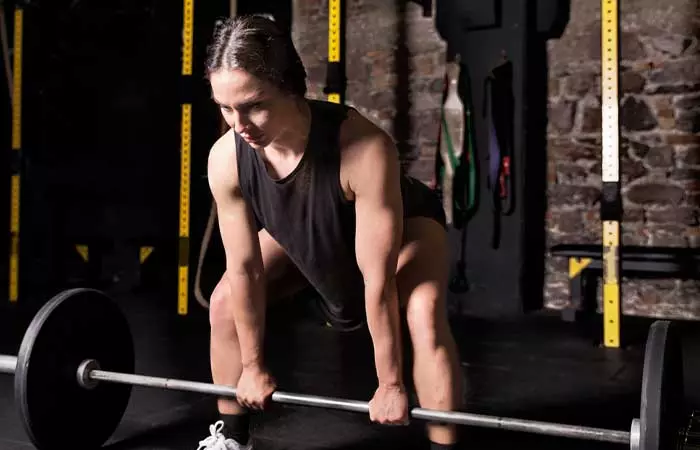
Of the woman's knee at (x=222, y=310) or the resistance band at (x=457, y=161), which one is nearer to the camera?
the woman's knee at (x=222, y=310)

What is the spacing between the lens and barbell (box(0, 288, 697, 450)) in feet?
4.61

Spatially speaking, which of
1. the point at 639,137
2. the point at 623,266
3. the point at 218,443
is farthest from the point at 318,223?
the point at 639,137

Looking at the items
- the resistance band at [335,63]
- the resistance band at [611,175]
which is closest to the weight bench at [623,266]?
the resistance band at [611,175]

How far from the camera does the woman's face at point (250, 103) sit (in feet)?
4.52

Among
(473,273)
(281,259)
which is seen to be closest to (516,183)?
(473,273)

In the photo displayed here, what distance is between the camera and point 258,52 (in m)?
1.39

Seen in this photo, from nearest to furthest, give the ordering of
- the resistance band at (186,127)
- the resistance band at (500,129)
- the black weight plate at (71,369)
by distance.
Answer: the black weight plate at (71,369)
the resistance band at (186,127)
the resistance band at (500,129)

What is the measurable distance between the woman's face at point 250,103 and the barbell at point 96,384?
55 centimetres

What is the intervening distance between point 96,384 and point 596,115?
3.04 metres

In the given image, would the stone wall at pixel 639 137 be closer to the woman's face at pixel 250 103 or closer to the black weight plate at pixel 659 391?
the black weight plate at pixel 659 391

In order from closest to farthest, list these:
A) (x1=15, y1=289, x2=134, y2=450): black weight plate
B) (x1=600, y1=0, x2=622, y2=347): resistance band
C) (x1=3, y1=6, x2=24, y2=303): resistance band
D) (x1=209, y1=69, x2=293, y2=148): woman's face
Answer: (x1=209, y1=69, x2=293, y2=148): woman's face < (x1=15, y1=289, x2=134, y2=450): black weight plate < (x1=600, y1=0, x2=622, y2=347): resistance band < (x1=3, y1=6, x2=24, y2=303): resistance band

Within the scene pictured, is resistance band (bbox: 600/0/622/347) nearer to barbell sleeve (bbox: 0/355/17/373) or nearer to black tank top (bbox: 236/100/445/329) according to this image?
black tank top (bbox: 236/100/445/329)

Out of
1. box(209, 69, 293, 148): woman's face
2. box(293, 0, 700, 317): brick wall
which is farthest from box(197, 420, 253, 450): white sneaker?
box(293, 0, 700, 317): brick wall

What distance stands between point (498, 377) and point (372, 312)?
1.31 metres
